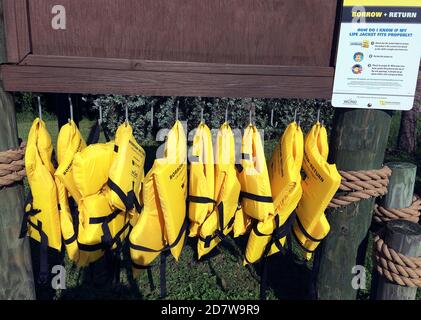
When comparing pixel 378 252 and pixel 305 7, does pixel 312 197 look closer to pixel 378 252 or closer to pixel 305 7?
pixel 378 252

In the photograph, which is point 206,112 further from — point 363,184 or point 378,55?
point 378,55

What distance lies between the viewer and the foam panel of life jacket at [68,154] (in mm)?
2662

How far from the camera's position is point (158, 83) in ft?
8.01

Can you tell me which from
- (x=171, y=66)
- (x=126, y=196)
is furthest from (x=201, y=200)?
(x=171, y=66)

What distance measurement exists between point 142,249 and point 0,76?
1436 mm

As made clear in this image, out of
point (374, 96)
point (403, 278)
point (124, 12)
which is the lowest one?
point (403, 278)

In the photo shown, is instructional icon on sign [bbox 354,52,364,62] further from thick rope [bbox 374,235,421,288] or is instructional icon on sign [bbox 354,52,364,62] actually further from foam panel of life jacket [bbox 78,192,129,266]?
foam panel of life jacket [bbox 78,192,129,266]

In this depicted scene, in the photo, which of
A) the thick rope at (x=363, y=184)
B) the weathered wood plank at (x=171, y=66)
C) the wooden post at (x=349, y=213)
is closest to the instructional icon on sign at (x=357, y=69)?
the weathered wood plank at (x=171, y=66)

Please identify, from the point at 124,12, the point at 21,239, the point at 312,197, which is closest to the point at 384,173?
the point at 312,197

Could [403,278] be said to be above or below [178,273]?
above

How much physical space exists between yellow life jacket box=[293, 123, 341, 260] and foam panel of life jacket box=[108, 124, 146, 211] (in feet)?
4.01

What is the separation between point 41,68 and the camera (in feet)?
7.75

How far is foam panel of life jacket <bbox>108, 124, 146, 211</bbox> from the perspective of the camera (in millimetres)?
2621

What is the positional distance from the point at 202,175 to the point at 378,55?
1.36m
